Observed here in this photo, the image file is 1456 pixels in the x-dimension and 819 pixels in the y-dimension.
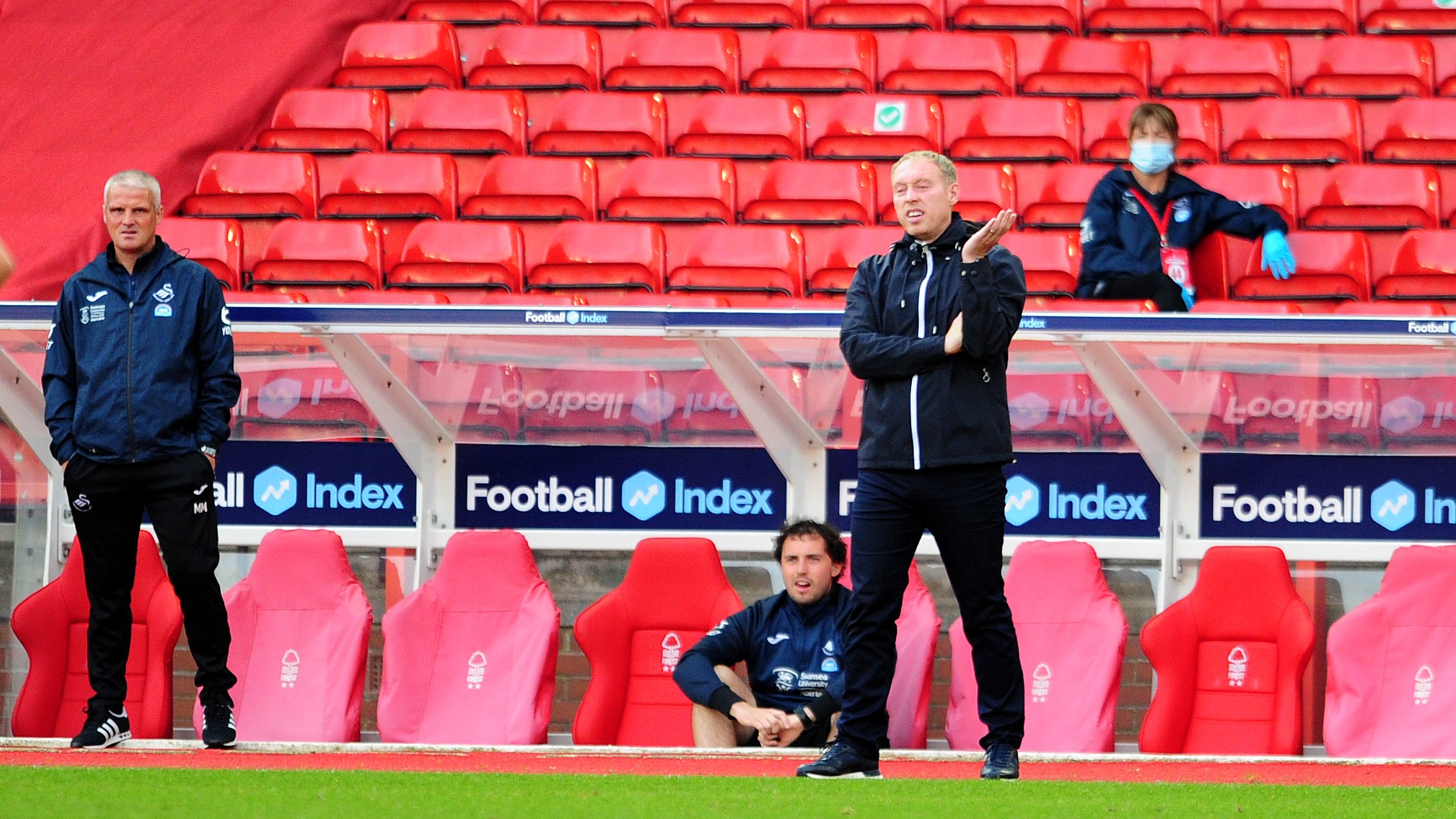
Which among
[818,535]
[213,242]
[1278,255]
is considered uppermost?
[213,242]

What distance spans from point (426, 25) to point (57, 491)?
3.45 m

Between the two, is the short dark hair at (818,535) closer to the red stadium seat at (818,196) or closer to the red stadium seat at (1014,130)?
the red stadium seat at (818,196)

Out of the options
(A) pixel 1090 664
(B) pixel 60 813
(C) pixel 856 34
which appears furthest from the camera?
(C) pixel 856 34

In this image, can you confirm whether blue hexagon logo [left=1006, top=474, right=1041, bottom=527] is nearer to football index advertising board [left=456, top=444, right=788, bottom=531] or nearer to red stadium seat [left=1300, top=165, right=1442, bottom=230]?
football index advertising board [left=456, top=444, right=788, bottom=531]

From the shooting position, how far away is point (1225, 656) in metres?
5.54

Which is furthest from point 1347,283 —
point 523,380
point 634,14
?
point 634,14

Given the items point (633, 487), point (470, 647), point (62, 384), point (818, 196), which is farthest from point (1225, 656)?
point (62, 384)

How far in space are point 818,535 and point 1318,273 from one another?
268 centimetres

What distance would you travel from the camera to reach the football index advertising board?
20.0 ft

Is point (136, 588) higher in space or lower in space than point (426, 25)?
lower

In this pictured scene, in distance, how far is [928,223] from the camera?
4086 mm

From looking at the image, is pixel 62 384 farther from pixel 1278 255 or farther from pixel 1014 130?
pixel 1014 130

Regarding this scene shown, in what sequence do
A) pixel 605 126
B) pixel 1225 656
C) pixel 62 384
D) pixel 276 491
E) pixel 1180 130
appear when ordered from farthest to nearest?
1. pixel 605 126
2. pixel 1180 130
3. pixel 276 491
4. pixel 1225 656
5. pixel 62 384

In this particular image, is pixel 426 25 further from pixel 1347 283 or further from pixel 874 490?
pixel 874 490
